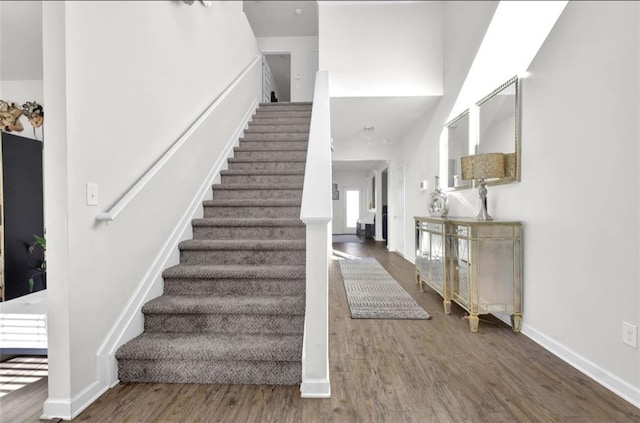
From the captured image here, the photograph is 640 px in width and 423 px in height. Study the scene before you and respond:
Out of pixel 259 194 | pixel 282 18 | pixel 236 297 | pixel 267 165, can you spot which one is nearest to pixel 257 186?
pixel 259 194

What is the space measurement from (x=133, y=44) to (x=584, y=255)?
10.2 ft

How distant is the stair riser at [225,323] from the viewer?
1991 millimetres

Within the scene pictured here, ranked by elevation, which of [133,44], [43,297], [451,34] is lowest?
[43,297]

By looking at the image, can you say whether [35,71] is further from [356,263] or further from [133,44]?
[356,263]

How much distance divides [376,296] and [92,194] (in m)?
2.76

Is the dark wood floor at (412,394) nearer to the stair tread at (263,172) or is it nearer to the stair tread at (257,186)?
the stair tread at (257,186)

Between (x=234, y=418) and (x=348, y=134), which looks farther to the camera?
(x=348, y=134)

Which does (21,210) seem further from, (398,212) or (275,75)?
(275,75)

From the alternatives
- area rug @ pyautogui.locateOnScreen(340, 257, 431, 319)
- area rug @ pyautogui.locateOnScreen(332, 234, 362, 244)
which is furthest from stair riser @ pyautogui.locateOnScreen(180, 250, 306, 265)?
area rug @ pyautogui.locateOnScreen(332, 234, 362, 244)

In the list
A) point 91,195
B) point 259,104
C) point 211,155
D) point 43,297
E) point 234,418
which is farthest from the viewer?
point 259,104

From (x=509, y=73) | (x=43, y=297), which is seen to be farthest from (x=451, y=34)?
(x=43, y=297)

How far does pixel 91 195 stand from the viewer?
1.62 meters

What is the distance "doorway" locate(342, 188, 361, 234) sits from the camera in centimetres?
1217

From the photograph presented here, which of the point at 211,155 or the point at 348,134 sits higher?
the point at 348,134
